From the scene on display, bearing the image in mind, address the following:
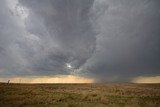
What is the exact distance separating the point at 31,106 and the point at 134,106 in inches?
463

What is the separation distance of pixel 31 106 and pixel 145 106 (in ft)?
43.4

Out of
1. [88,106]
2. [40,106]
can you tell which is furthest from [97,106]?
[40,106]

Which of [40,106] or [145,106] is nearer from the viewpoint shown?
[40,106]

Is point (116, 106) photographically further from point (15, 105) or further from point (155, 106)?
point (15, 105)

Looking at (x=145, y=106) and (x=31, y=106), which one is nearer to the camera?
(x=31, y=106)

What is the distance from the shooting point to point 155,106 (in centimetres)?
2717

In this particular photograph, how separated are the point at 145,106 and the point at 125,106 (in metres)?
2.68

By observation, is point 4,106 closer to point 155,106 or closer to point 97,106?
Result: point 97,106

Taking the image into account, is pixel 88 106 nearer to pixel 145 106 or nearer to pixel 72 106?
pixel 72 106

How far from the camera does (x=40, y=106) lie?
83.2ft

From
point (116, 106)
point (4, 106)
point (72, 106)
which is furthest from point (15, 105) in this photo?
point (116, 106)

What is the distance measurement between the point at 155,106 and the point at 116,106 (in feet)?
15.4

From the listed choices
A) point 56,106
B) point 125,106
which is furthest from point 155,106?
point 56,106

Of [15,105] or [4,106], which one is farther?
[15,105]
